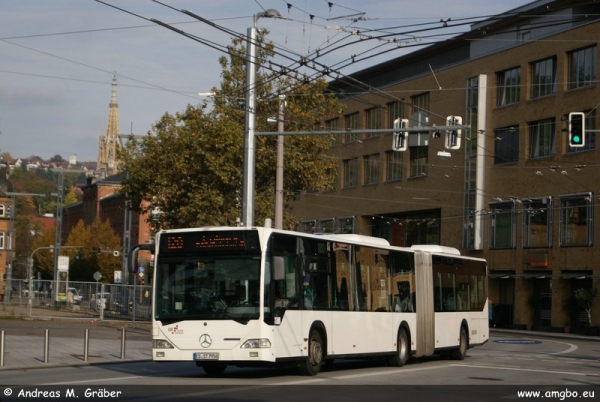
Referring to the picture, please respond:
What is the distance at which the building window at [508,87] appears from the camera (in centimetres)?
5291

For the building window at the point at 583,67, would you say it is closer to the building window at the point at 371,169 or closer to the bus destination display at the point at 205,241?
the building window at the point at 371,169

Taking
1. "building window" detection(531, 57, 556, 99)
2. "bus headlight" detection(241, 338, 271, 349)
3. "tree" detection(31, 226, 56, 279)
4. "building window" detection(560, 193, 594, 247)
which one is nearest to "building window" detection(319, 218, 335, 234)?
"building window" detection(531, 57, 556, 99)

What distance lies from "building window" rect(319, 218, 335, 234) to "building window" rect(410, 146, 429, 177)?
11.2 m

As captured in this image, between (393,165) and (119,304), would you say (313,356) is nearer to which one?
(119,304)

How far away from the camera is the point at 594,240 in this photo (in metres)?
47.0

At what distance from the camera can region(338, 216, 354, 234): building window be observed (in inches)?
2717

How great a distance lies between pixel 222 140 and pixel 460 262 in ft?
49.3

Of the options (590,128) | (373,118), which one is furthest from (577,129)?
(373,118)

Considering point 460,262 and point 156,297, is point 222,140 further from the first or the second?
point 156,297

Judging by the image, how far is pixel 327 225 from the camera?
7212 cm

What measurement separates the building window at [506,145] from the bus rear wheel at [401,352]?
3153 cm

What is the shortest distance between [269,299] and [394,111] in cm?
4636

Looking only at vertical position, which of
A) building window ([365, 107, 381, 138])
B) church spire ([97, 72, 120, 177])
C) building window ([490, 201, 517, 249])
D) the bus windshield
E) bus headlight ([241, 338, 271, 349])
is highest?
church spire ([97, 72, 120, 177])

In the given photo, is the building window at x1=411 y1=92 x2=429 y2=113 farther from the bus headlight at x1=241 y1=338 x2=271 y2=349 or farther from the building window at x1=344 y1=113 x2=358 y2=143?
the bus headlight at x1=241 y1=338 x2=271 y2=349
